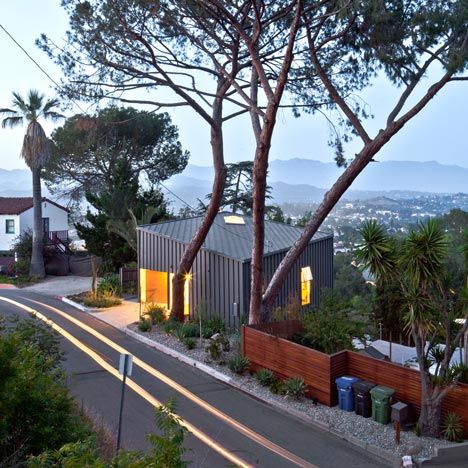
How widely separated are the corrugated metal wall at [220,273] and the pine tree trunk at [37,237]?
34.5 ft

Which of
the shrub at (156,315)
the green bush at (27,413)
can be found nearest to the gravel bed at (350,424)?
the shrub at (156,315)

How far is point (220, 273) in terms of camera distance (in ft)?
55.4

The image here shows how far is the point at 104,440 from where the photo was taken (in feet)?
23.3

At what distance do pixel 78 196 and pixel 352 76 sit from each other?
90.5ft

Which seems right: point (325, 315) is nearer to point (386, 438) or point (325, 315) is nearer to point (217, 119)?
point (386, 438)

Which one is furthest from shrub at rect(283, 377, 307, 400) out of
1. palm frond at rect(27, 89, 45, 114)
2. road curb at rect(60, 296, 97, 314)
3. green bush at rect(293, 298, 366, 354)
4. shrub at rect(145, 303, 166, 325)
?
palm frond at rect(27, 89, 45, 114)

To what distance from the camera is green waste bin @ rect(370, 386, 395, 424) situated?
→ 9.49 m

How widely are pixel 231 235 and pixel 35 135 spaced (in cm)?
1419

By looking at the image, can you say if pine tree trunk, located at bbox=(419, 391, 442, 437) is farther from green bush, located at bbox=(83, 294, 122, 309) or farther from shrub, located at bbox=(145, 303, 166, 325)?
green bush, located at bbox=(83, 294, 122, 309)

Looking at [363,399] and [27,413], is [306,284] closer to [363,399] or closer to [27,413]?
[363,399]

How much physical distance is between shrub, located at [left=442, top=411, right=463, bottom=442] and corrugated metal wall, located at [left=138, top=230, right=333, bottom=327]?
26.2 ft

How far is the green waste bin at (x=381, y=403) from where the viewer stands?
949cm

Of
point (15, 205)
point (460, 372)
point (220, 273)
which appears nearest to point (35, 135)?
point (15, 205)

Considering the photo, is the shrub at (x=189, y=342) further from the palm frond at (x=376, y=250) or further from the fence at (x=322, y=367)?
the palm frond at (x=376, y=250)
